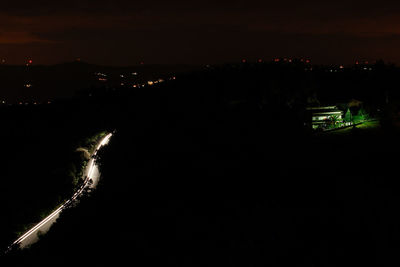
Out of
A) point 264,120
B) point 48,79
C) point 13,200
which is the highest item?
point 48,79

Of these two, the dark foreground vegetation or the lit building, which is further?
the lit building

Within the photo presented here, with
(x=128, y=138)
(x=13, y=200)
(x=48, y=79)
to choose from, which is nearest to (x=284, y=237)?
A: (x=128, y=138)

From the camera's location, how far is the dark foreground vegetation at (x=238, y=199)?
708 cm

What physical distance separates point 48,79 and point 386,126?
76.4 m

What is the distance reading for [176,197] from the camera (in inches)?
427

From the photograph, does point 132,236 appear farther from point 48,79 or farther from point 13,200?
point 48,79

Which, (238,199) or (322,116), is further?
(322,116)

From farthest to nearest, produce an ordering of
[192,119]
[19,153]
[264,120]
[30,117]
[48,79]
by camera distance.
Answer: [48,79], [30,117], [19,153], [192,119], [264,120]

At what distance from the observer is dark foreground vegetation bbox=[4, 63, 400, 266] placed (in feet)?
23.2

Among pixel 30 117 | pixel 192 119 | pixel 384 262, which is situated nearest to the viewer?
pixel 384 262

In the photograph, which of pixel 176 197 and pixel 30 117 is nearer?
pixel 176 197

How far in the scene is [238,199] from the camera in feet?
34.0

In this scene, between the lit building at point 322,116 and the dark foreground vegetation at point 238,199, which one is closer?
the dark foreground vegetation at point 238,199

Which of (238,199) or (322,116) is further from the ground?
(322,116)
